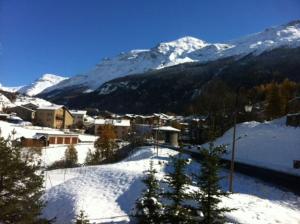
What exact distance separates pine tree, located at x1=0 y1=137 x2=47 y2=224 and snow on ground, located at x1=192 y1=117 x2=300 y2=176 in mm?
22444

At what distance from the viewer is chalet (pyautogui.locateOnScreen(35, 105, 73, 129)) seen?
4722 inches

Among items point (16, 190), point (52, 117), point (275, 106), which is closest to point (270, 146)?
point (16, 190)

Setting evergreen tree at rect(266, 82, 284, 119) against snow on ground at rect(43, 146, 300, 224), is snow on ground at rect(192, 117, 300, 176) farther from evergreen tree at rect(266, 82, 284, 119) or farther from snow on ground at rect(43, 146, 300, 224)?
evergreen tree at rect(266, 82, 284, 119)

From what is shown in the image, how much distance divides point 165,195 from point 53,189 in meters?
19.0

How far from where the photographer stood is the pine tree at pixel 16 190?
19.7 meters

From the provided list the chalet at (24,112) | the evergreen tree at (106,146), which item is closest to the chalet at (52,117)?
the chalet at (24,112)

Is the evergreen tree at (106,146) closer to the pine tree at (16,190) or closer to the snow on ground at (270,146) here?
the snow on ground at (270,146)

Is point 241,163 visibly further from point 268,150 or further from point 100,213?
point 100,213

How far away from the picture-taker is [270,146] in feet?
139

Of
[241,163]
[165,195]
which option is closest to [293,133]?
[241,163]

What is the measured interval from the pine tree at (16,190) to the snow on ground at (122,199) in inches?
169

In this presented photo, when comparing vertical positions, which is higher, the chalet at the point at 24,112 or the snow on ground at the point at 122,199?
the chalet at the point at 24,112

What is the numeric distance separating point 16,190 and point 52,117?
10212 cm

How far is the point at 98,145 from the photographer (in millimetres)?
66750
